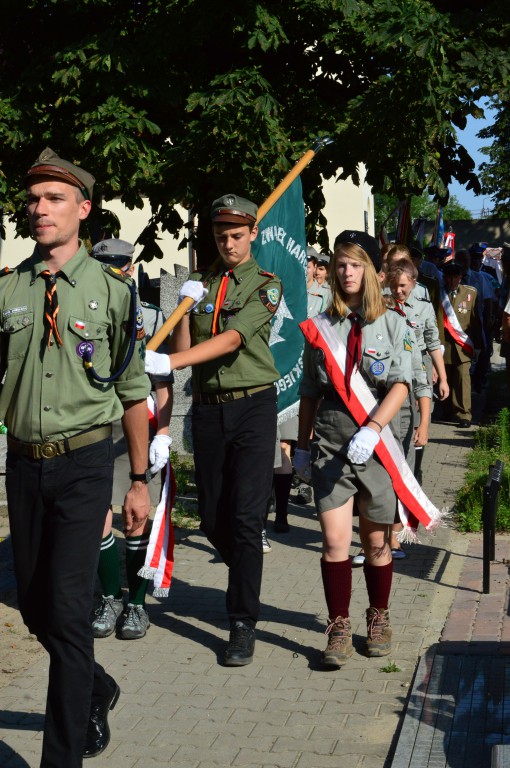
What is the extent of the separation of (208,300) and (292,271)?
2.13 meters

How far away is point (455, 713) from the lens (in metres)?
4.82

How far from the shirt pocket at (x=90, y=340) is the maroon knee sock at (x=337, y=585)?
1.93m

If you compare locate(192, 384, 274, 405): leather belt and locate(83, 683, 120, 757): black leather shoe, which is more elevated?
locate(192, 384, 274, 405): leather belt

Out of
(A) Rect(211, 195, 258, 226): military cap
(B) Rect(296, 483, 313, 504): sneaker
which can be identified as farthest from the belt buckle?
(B) Rect(296, 483, 313, 504): sneaker

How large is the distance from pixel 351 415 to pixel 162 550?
1315 mm

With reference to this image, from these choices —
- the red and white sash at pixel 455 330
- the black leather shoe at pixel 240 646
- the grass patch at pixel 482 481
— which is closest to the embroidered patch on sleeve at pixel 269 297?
the black leather shoe at pixel 240 646

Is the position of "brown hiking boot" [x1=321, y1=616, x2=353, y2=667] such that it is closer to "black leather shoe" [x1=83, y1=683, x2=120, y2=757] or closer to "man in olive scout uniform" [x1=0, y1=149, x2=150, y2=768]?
"black leather shoe" [x1=83, y1=683, x2=120, y2=757]

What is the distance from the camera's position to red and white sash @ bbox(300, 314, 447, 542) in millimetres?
5703

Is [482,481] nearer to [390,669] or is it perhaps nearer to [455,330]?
[390,669]

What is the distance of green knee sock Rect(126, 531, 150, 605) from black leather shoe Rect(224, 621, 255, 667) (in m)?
0.67

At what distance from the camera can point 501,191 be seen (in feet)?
181

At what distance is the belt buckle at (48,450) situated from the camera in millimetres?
4094

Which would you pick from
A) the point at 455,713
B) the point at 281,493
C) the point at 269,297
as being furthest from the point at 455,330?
the point at 455,713

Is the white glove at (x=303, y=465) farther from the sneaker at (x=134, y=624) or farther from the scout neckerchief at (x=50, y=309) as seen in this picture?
the scout neckerchief at (x=50, y=309)
